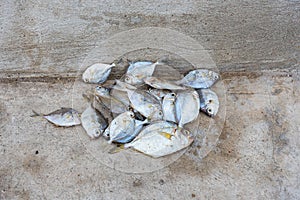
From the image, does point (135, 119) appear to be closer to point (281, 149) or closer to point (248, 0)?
point (281, 149)

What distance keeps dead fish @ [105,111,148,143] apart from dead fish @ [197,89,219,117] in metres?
0.32

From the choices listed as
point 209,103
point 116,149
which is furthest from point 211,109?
point 116,149

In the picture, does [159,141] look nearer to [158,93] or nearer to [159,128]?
[159,128]

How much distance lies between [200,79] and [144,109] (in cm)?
36

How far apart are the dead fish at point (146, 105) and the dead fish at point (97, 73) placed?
9.6 inches

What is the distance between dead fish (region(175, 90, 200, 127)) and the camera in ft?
5.82

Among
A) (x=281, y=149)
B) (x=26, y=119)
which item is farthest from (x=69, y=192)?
(x=281, y=149)

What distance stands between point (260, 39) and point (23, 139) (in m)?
1.43

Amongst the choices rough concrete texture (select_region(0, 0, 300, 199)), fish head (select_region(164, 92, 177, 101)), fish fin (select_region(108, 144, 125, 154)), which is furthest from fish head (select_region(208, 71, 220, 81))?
fish fin (select_region(108, 144, 125, 154))

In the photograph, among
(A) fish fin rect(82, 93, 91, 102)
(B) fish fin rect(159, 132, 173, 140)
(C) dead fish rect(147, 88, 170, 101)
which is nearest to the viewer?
(B) fish fin rect(159, 132, 173, 140)

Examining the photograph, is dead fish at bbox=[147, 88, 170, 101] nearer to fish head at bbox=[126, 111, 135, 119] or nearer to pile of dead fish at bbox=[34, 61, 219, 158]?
pile of dead fish at bbox=[34, 61, 219, 158]

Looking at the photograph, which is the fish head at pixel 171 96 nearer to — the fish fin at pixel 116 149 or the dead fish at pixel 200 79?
the dead fish at pixel 200 79

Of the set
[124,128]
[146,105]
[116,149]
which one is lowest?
[116,149]

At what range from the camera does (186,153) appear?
5.95 feet
